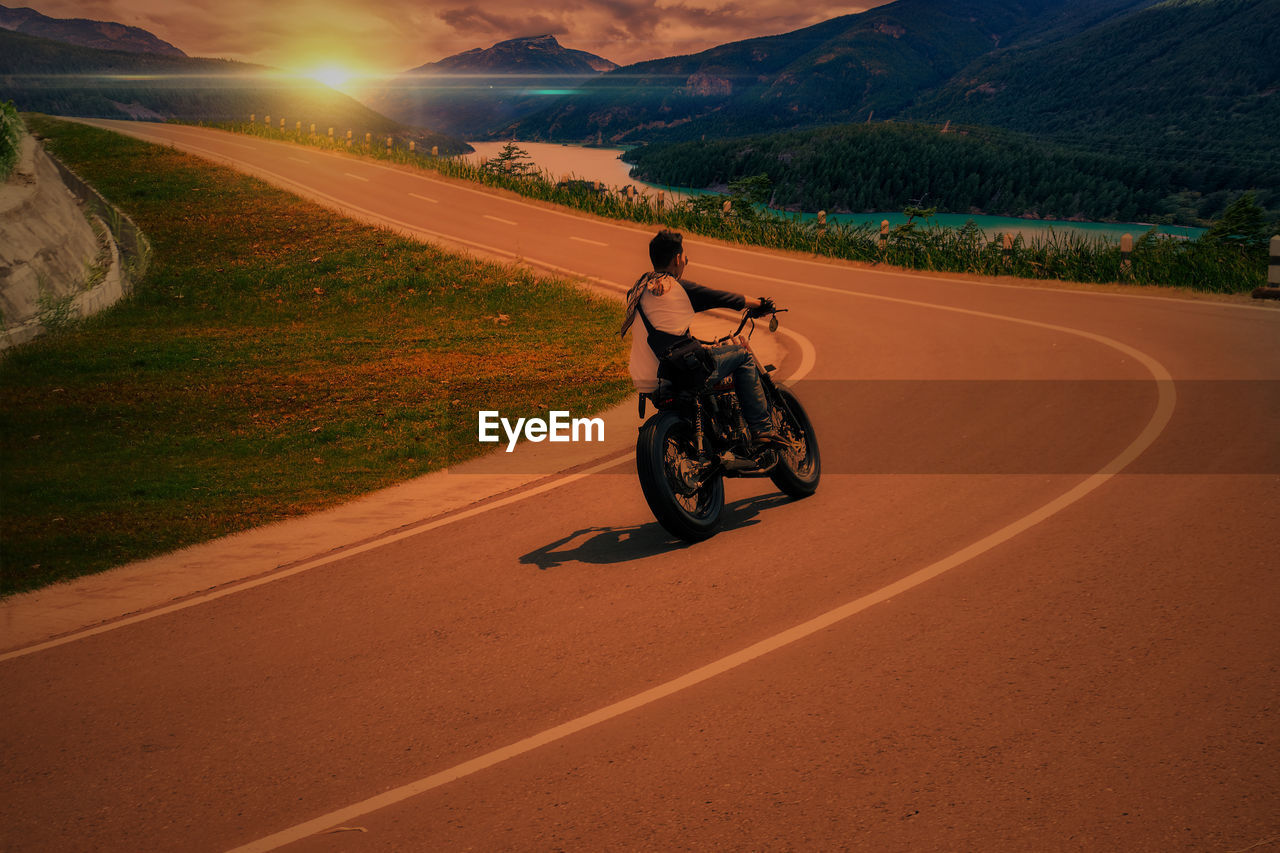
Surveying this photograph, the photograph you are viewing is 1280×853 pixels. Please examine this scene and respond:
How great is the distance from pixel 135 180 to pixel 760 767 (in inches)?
1286

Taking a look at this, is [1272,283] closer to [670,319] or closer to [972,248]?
[972,248]

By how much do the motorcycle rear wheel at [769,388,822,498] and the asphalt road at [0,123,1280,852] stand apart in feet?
0.56

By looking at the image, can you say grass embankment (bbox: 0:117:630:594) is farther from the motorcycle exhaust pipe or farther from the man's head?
the man's head

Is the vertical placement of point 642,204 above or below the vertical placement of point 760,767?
above

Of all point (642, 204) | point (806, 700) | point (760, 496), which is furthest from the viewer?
point (642, 204)

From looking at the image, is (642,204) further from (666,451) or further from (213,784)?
(213,784)

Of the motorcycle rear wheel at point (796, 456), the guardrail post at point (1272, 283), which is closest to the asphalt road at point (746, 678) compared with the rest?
the motorcycle rear wheel at point (796, 456)

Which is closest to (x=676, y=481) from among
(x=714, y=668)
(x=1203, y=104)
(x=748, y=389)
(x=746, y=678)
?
(x=748, y=389)

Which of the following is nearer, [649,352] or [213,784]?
[213,784]

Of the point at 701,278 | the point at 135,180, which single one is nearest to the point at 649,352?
the point at 701,278

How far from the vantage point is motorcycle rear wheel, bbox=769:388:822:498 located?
742cm

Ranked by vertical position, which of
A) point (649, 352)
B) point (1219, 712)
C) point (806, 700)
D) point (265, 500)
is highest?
point (649, 352)

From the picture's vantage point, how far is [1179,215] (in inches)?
4117

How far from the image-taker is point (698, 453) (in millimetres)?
6711
